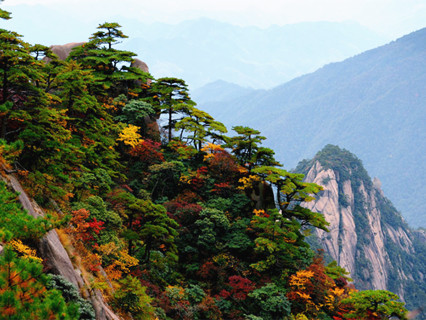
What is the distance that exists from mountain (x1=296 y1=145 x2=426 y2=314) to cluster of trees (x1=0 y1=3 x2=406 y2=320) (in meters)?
60.5

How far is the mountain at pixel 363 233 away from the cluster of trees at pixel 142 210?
6051 centimetres

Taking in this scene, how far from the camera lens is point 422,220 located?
19412cm

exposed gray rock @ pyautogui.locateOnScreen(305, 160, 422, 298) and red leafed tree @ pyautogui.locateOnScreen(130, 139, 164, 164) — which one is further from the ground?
red leafed tree @ pyautogui.locateOnScreen(130, 139, 164, 164)

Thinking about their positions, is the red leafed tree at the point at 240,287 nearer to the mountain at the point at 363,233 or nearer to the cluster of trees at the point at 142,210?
the cluster of trees at the point at 142,210

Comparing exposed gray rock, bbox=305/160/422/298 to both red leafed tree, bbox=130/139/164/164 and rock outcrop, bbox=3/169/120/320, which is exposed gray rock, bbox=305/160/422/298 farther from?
rock outcrop, bbox=3/169/120/320

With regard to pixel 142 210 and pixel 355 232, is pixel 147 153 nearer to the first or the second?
pixel 142 210

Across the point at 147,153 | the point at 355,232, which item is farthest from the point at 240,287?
the point at 355,232

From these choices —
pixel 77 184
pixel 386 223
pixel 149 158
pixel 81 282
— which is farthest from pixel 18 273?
pixel 386 223

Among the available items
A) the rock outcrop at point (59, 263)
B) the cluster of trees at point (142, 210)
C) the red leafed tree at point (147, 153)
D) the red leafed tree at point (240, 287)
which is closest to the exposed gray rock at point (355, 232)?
Answer: the cluster of trees at point (142, 210)

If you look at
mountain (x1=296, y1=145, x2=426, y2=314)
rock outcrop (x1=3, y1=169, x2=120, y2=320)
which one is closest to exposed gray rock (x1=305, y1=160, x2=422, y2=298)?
mountain (x1=296, y1=145, x2=426, y2=314)

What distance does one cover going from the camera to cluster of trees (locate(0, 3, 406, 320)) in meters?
12.2

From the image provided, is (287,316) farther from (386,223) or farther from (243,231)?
(386,223)

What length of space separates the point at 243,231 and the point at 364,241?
246 feet

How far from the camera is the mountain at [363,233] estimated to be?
83875 millimetres
